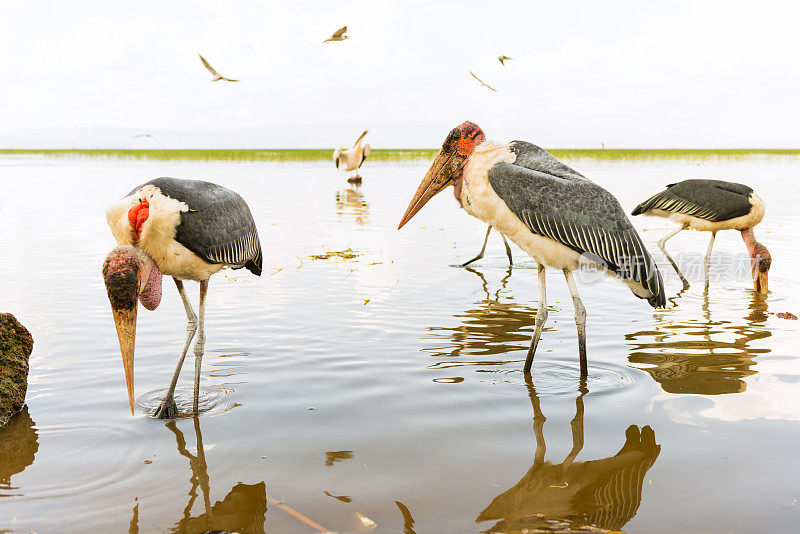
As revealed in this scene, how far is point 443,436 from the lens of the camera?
461 cm

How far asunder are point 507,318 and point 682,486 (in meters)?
4.25

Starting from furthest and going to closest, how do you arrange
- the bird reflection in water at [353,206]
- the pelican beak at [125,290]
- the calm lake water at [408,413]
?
1. the bird reflection in water at [353,206]
2. the pelican beak at [125,290]
3. the calm lake water at [408,413]

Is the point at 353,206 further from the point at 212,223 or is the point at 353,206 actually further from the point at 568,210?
the point at 212,223

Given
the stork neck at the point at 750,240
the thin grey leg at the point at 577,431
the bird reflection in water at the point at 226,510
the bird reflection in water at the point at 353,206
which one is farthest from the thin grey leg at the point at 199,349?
the bird reflection in water at the point at 353,206

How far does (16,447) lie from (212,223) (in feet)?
6.41

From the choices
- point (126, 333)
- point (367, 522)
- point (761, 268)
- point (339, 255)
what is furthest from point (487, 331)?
point (339, 255)

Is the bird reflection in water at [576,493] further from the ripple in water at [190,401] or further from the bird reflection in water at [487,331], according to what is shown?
the ripple in water at [190,401]

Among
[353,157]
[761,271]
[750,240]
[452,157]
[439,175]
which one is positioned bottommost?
[761,271]

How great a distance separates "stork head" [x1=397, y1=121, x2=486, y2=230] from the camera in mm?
6004

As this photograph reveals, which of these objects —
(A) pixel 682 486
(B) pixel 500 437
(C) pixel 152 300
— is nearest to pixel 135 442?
(C) pixel 152 300

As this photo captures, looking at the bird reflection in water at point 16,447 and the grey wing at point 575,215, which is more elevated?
the grey wing at point 575,215

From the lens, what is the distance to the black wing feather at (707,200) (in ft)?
34.7

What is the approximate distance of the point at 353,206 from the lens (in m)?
22.1
